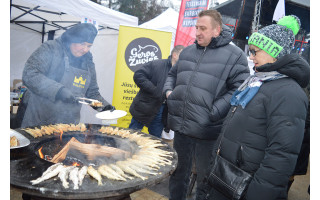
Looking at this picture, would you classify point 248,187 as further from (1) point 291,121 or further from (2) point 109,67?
(2) point 109,67

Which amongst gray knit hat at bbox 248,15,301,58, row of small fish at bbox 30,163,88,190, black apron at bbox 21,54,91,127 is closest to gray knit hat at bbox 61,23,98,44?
black apron at bbox 21,54,91,127

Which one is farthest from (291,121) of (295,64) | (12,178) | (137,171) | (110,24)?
(110,24)

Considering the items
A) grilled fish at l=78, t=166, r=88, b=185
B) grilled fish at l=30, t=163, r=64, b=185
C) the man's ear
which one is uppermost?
the man's ear

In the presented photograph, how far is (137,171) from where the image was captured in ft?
5.57

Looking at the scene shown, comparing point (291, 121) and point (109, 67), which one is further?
point (109, 67)

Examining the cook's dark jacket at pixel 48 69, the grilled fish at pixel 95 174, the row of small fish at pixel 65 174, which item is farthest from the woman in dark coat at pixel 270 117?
the cook's dark jacket at pixel 48 69

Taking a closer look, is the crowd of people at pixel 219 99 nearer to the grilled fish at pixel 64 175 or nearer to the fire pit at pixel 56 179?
the fire pit at pixel 56 179

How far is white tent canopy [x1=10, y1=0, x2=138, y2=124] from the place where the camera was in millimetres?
5895

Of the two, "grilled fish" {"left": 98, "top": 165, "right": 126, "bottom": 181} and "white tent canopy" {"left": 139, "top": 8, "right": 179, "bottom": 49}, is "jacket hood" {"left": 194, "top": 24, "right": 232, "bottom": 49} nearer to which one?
"grilled fish" {"left": 98, "top": 165, "right": 126, "bottom": 181}

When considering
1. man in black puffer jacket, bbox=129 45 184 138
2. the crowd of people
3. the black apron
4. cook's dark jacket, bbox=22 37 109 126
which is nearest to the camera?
the crowd of people

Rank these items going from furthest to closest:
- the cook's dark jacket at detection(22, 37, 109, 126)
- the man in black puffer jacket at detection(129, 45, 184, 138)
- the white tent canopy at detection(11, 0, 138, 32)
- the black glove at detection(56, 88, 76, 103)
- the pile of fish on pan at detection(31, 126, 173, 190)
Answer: the white tent canopy at detection(11, 0, 138, 32) < the man in black puffer jacket at detection(129, 45, 184, 138) < the cook's dark jacket at detection(22, 37, 109, 126) < the black glove at detection(56, 88, 76, 103) < the pile of fish on pan at detection(31, 126, 173, 190)

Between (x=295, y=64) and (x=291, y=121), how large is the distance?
1.47ft

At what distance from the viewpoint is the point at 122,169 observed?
1.70 metres
